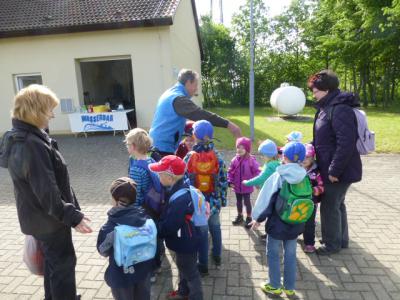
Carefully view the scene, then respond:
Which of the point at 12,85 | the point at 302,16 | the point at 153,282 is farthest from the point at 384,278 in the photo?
the point at 302,16

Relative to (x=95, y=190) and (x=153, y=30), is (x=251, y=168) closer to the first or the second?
(x=95, y=190)

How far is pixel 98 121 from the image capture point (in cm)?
1160

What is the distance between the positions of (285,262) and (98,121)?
389 inches

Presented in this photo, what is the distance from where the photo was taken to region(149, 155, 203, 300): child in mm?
2455

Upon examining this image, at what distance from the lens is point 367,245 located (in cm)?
386

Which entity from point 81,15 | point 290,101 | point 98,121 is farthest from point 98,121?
point 290,101

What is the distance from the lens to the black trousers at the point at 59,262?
2438 mm

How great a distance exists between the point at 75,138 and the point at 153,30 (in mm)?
4700

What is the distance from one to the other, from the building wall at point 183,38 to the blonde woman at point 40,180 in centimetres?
1012

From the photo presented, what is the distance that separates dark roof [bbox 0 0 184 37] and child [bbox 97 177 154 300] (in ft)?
33.1

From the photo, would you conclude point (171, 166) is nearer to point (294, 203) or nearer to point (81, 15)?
point (294, 203)

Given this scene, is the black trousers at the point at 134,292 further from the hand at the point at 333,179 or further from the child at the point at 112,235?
the hand at the point at 333,179

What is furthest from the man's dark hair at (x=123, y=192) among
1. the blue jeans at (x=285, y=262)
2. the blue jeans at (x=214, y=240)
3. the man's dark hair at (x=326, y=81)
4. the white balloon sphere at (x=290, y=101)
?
the white balloon sphere at (x=290, y=101)

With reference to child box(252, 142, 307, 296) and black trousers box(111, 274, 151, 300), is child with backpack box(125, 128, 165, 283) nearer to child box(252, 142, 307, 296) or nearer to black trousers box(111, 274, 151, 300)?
black trousers box(111, 274, 151, 300)
